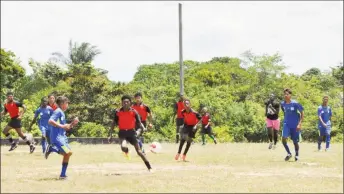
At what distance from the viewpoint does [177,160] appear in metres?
17.6

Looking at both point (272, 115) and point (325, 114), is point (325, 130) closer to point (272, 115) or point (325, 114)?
point (325, 114)

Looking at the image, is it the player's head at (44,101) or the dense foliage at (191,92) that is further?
the dense foliage at (191,92)

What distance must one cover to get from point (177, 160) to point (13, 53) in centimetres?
3707

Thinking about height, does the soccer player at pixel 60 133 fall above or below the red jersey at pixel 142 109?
below

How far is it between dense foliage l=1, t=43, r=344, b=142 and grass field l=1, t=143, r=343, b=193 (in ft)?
59.6

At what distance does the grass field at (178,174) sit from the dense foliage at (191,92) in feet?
59.6

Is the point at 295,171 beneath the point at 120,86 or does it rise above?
beneath

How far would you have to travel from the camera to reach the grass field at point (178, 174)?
36.1 feet

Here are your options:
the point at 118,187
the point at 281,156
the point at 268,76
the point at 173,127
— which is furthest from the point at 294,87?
the point at 118,187

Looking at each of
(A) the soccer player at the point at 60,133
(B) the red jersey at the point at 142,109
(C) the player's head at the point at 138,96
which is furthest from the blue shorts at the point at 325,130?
(A) the soccer player at the point at 60,133

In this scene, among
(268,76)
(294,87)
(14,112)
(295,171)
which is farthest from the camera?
(268,76)

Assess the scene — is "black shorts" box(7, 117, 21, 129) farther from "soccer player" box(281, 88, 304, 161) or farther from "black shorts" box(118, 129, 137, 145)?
"soccer player" box(281, 88, 304, 161)

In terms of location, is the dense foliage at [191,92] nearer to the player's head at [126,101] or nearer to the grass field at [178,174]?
the grass field at [178,174]

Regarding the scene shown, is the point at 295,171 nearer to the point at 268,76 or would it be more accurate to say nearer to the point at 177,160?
the point at 177,160
